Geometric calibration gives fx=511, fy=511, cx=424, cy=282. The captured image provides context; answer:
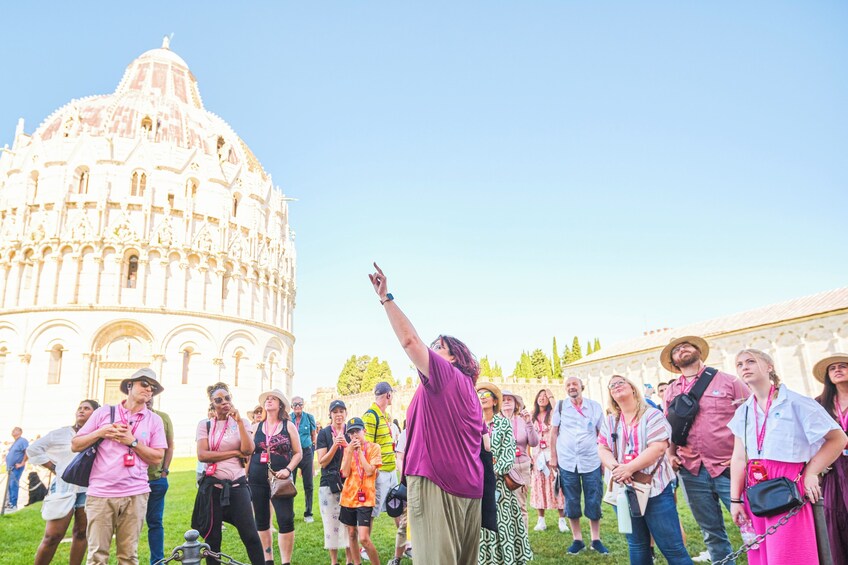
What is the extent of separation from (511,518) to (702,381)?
8.46 ft

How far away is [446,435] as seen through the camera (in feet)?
11.7

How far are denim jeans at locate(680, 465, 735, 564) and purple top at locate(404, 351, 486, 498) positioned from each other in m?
3.15

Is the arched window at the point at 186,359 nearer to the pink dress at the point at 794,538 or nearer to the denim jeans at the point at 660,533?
the denim jeans at the point at 660,533

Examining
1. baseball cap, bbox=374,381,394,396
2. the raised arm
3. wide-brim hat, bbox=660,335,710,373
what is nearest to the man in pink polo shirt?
baseball cap, bbox=374,381,394,396

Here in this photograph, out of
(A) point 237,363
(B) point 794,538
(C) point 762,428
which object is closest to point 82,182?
(A) point 237,363

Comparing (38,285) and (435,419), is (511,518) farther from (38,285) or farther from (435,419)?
(38,285)

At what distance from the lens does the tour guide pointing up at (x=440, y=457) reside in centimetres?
339

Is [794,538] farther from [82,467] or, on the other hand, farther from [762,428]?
[82,467]

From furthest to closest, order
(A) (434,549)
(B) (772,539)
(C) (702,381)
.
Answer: (C) (702,381) → (B) (772,539) → (A) (434,549)

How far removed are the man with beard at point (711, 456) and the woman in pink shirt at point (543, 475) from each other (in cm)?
328

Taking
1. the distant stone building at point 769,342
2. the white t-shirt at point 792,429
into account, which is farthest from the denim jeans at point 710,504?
the distant stone building at point 769,342

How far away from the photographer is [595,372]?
40281 millimetres

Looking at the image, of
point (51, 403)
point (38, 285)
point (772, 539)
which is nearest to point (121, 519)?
point (772, 539)

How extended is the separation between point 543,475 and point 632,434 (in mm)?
4645
